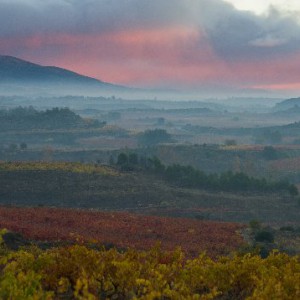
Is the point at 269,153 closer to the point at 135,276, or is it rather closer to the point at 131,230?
the point at 131,230

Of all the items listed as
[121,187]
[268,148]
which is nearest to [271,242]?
[121,187]

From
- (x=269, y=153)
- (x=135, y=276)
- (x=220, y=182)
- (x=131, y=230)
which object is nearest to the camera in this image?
(x=135, y=276)

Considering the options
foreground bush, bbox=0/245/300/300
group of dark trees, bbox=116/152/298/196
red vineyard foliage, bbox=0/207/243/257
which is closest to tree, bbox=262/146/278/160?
group of dark trees, bbox=116/152/298/196

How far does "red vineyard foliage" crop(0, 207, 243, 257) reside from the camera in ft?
104

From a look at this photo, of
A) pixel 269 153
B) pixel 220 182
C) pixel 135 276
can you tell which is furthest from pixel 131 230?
pixel 269 153

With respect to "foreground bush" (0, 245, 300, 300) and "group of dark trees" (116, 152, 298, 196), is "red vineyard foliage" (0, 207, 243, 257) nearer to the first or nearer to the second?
"foreground bush" (0, 245, 300, 300)

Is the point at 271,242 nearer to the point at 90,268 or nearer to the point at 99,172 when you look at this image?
the point at 90,268

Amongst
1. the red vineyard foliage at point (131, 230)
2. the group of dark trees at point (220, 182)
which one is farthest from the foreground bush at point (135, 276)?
the group of dark trees at point (220, 182)

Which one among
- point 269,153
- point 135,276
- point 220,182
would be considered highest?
point 135,276

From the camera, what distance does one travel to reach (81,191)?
86750 mm

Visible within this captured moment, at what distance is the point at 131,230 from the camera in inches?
1542

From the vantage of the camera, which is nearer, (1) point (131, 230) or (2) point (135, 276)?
(2) point (135, 276)

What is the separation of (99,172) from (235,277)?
3439 inches

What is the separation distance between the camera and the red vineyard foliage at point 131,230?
31.6 metres
